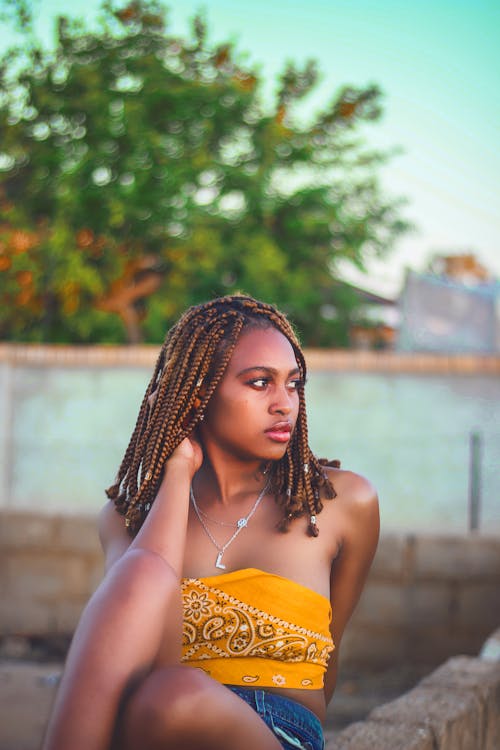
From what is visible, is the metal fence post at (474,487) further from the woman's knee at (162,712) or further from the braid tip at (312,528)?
the woman's knee at (162,712)

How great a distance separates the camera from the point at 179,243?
1275cm

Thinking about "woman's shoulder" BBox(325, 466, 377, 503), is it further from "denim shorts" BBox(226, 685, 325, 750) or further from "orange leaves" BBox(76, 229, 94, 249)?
"orange leaves" BBox(76, 229, 94, 249)

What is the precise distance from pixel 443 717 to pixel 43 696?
10.7 feet

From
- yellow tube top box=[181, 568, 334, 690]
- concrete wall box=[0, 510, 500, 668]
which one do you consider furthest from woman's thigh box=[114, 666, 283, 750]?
concrete wall box=[0, 510, 500, 668]

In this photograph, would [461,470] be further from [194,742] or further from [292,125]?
[292,125]

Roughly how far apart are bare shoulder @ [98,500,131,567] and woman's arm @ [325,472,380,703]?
0.56 meters

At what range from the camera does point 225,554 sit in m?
2.34

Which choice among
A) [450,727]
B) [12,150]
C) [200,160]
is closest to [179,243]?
[200,160]

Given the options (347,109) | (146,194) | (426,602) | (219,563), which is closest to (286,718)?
(219,563)

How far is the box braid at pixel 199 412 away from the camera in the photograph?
7.87 ft

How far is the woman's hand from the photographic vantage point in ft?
7.73

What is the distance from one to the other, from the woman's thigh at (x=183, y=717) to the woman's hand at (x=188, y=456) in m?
0.62

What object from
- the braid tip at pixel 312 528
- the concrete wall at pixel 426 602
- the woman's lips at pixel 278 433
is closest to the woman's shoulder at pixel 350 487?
the braid tip at pixel 312 528

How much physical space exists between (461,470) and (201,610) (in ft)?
20.5
